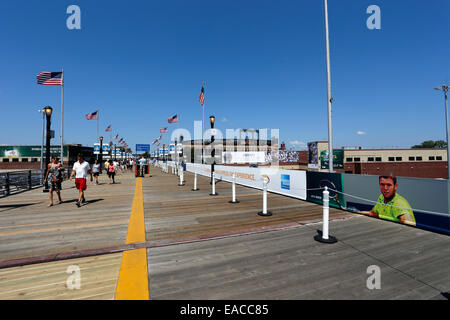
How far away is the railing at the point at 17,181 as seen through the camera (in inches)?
431

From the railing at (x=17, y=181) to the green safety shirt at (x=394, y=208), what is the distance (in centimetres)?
1678

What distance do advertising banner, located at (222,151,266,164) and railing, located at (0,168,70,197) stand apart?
179 ft

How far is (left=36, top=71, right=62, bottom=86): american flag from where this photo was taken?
15.4 m

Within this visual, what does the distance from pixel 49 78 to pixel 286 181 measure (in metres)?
19.0

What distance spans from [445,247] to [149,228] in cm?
687

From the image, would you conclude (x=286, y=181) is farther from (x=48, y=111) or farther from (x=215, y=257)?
(x=48, y=111)

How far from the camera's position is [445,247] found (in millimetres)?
4375

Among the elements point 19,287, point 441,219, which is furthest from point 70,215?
point 441,219

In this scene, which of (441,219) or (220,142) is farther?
(220,142)

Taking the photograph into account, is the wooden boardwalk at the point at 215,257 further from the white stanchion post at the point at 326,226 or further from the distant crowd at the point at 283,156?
the distant crowd at the point at 283,156

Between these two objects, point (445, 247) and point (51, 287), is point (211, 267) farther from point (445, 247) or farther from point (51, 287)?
point (445, 247)

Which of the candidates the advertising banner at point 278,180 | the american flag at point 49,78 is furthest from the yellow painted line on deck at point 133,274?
the american flag at point 49,78

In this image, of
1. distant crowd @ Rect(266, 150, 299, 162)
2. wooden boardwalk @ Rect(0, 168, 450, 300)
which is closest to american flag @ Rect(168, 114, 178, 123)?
wooden boardwalk @ Rect(0, 168, 450, 300)

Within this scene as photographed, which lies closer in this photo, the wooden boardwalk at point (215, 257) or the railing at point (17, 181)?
the wooden boardwalk at point (215, 257)
